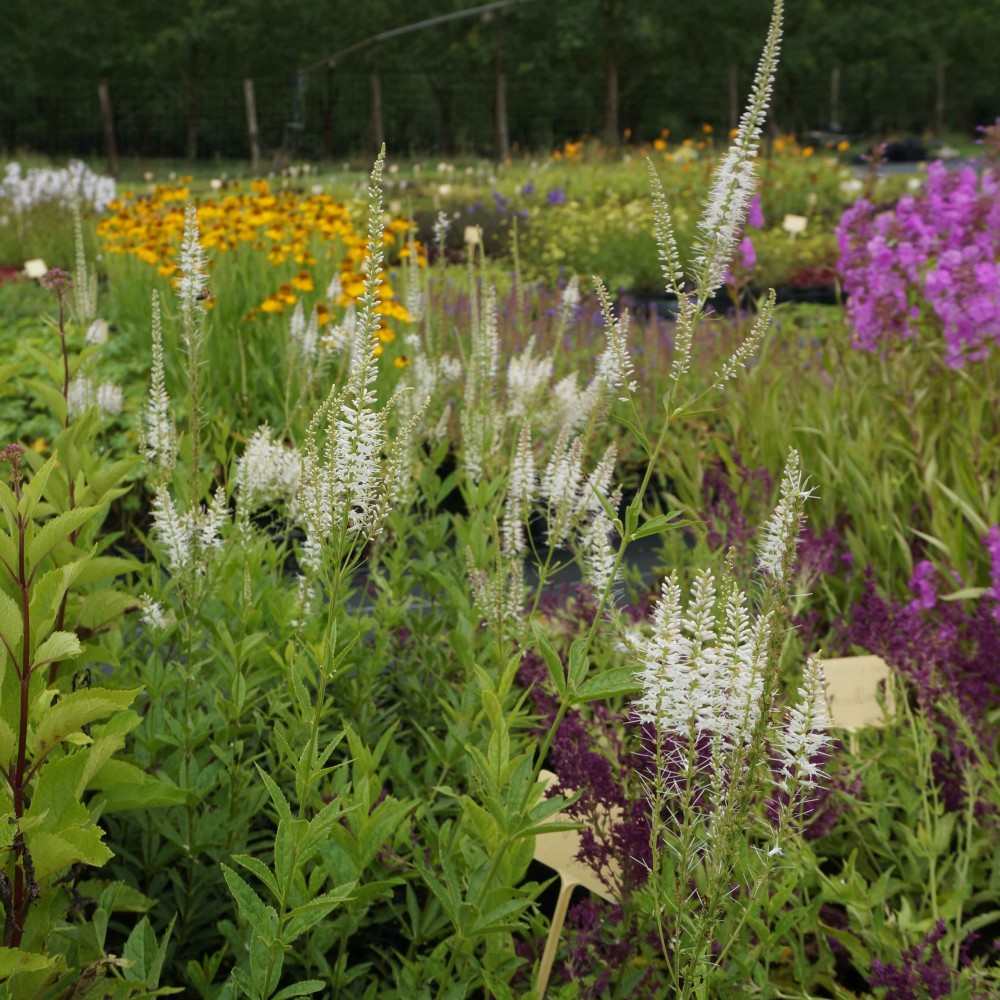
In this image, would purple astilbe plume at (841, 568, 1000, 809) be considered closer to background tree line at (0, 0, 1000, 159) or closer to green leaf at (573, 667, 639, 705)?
green leaf at (573, 667, 639, 705)

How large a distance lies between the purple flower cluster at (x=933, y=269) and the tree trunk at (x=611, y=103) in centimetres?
3070

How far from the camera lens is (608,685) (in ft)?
4.23

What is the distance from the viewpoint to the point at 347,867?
153 centimetres

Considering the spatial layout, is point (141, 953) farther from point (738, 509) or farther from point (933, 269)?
point (933, 269)

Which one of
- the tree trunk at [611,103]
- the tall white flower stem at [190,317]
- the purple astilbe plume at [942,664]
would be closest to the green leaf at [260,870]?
the tall white flower stem at [190,317]

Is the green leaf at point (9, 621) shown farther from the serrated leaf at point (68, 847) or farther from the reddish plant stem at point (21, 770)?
the serrated leaf at point (68, 847)

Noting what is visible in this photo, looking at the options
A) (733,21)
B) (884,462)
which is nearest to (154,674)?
(884,462)

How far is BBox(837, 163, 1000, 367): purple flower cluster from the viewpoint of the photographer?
3854 mm

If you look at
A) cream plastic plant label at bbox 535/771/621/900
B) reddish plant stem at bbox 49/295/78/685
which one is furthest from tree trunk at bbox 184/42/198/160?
cream plastic plant label at bbox 535/771/621/900

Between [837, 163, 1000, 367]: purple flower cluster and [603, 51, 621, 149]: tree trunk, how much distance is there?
101ft

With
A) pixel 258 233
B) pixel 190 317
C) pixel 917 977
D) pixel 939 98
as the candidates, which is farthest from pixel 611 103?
pixel 917 977

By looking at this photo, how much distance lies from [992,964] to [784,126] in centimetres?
4268

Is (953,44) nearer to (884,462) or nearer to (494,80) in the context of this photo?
(494,80)

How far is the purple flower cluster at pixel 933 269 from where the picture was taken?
385cm
